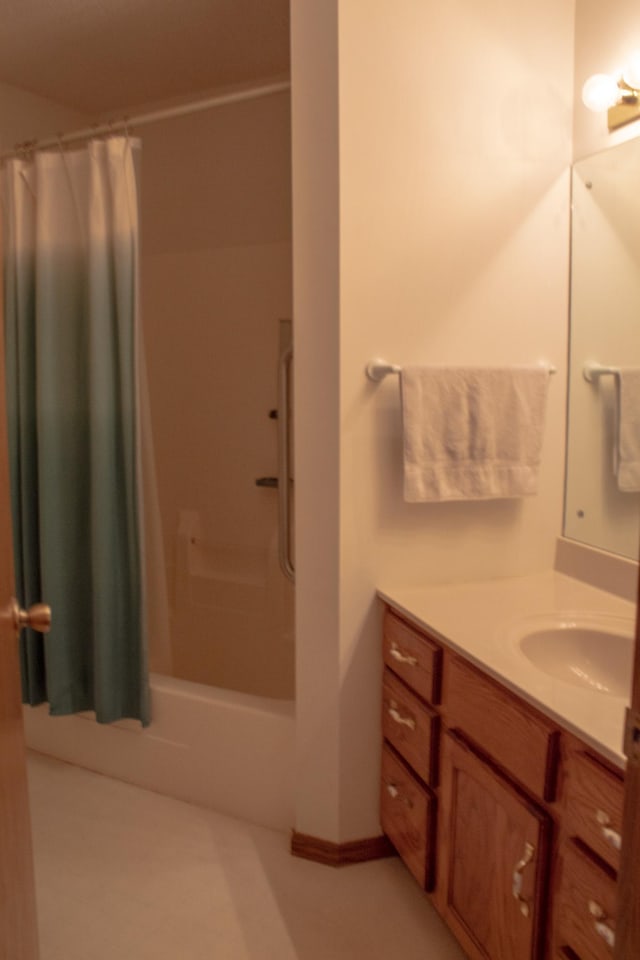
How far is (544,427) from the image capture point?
5.91ft

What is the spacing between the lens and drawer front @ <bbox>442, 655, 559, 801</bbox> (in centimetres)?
114

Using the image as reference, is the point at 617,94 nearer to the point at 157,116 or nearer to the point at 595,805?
the point at 157,116

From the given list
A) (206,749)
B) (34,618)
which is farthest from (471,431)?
(206,749)

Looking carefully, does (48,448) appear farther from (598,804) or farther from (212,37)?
(598,804)

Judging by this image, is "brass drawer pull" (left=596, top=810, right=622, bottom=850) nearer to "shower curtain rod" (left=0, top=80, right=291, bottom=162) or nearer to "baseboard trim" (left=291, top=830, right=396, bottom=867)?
"baseboard trim" (left=291, top=830, right=396, bottom=867)

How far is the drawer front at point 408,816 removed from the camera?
5.12 ft

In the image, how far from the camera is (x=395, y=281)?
5.54 ft

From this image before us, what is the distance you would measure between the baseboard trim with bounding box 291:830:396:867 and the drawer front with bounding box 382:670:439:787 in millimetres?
338

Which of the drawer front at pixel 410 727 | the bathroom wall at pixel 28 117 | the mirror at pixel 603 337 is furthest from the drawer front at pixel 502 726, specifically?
the bathroom wall at pixel 28 117

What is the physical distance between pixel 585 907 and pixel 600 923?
0.04 m

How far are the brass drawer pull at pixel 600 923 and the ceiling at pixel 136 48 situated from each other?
8.27ft

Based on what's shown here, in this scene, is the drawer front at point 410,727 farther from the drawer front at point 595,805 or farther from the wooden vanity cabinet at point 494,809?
the drawer front at point 595,805

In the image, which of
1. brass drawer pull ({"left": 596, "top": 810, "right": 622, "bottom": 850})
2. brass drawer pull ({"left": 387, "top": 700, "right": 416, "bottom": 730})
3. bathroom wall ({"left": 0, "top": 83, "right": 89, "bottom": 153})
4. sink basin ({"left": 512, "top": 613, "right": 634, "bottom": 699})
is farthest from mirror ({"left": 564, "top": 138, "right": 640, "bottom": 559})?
bathroom wall ({"left": 0, "top": 83, "right": 89, "bottom": 153})

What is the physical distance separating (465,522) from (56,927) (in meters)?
1.46
